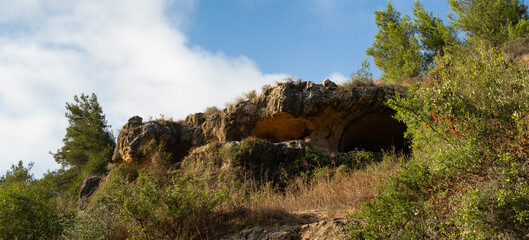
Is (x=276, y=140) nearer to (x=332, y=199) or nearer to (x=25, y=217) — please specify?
(x=332, y=199)

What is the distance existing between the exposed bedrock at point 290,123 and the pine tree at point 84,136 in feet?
27.4

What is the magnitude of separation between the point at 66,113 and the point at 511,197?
25.2 metres

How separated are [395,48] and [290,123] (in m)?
Result: 9.64

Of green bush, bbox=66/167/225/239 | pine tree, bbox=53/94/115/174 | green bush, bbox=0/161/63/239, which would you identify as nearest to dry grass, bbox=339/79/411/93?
green bush, bbox=66/167/225/239

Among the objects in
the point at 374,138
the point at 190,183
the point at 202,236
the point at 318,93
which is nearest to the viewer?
the point at 202,236

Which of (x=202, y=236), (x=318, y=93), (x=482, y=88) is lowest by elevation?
(x=202, y=236)

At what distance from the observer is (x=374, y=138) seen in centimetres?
1569

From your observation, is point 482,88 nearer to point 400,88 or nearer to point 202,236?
point 202,236

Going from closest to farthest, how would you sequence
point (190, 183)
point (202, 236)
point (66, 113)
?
1. point (202, 236)
2. point (190, 183)
3. point (66, 113)

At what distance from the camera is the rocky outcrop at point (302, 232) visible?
585cm

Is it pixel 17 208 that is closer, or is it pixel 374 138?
pixel 17 208

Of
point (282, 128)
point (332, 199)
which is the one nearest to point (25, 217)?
point (332, 199)

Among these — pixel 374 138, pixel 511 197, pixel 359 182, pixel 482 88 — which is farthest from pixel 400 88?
pixel 511 197

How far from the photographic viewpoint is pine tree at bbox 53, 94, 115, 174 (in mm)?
23219
